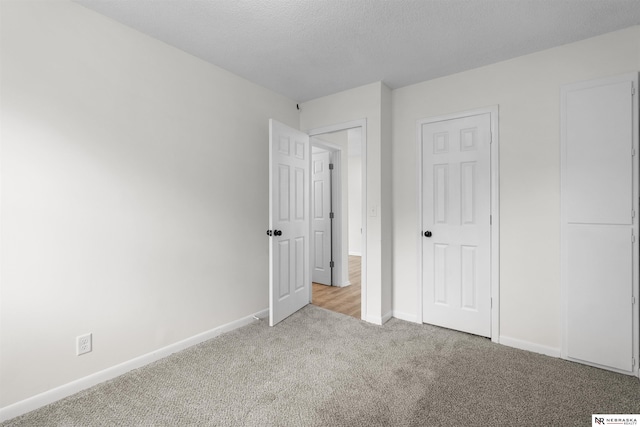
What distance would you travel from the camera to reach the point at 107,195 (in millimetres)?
2062

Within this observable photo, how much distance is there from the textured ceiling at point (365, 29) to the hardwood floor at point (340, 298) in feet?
8.34

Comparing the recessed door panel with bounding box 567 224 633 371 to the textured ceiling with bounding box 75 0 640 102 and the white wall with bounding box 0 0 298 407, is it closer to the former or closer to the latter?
the textured ceiling with bounding box 75 0 640 102

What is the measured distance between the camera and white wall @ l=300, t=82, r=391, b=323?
3061mm

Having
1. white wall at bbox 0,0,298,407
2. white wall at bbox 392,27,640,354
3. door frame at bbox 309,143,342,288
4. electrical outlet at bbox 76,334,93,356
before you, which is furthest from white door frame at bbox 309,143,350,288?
electrical outlet at bbox 76,334,93,356

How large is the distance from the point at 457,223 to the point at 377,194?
0.81 metres

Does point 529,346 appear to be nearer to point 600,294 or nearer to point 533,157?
point 600,294

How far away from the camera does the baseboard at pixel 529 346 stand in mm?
2414

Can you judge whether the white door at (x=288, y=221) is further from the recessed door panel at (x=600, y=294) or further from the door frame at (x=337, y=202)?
the recessed door panel at (x=600, y=294)

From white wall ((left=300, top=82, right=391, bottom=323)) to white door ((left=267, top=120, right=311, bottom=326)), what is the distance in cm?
75

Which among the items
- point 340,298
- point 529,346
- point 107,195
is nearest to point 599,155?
point 529,346

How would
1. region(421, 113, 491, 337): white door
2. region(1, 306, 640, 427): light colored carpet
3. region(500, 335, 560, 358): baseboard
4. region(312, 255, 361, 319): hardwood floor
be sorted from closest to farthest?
region(1, 306, 640, 427): light colored carpet → region(500, 335, 560, 358): baseboard → region(421, 113, 491, 337): white door → region(312, 255, 361, 319): hardwood floor

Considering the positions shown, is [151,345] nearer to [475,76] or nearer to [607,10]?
[475,76]

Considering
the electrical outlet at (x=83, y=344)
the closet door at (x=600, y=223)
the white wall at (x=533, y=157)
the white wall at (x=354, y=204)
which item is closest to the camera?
the electrical outlet at (x=83, y=344)

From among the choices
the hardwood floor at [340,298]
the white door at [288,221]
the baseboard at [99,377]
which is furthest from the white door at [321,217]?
the baseboard at [99,377]
